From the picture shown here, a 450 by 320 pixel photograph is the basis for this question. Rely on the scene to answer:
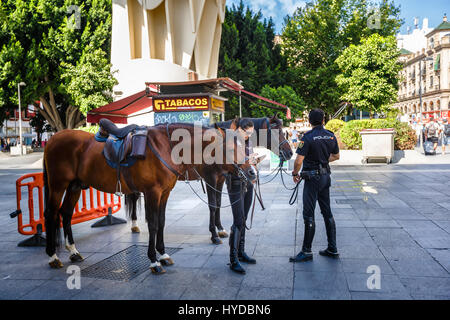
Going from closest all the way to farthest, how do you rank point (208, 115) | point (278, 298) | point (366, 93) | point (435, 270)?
1. point (278, 298)
2. point (435, 270)
3. point (208, 115)
4. point (366, 93)

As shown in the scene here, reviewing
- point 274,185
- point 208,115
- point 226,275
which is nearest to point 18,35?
point 208,115

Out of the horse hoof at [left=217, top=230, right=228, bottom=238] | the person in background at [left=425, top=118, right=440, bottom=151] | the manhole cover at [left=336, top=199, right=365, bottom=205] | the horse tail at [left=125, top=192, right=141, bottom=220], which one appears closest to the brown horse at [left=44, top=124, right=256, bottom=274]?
the horse tail at [left=125, top=192, right=141, bottom=220]

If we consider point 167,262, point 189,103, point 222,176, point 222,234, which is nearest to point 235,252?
point 167,262

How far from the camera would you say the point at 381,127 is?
65.6 feet

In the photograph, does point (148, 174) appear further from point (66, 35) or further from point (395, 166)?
point (66, 35)

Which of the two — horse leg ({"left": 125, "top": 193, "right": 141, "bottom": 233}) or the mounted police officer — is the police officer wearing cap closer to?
the mounted police officer

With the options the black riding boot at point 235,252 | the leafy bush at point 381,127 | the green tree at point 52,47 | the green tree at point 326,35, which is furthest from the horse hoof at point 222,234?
the green tree at point 326,35

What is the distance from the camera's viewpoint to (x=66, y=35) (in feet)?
99.1

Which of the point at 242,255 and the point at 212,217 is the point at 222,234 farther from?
the point at 242,255

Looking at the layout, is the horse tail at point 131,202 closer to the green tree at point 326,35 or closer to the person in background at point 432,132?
the person in background at point 432,132

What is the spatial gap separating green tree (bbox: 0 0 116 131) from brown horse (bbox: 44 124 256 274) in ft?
73.0

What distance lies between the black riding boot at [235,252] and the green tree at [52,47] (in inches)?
944

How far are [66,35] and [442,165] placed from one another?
28496mm
